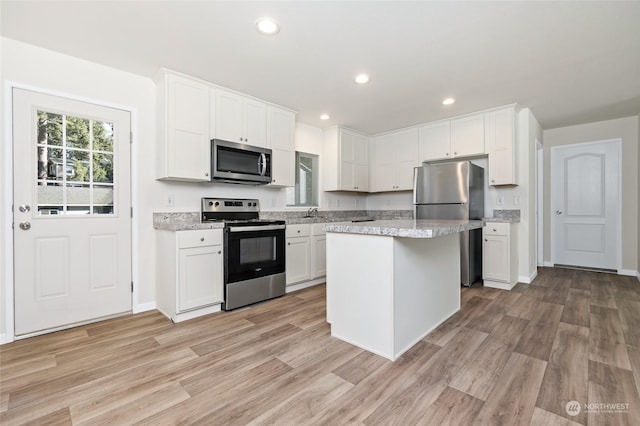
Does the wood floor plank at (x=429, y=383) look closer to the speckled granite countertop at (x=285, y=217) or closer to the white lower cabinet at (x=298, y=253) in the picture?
the white lower cabinet at (x=298, y=253)

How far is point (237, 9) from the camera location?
198 cm

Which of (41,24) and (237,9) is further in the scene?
(41,24)

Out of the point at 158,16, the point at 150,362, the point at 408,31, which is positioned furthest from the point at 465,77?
the point at 150,362

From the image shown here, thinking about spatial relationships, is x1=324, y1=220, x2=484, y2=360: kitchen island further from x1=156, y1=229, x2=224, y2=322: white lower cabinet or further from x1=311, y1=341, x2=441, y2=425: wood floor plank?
x1=156, y1=229, x2=224, y2=322: white lower cabinet

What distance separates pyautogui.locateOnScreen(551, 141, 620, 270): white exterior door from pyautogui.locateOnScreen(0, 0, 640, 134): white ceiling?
153 centimetres

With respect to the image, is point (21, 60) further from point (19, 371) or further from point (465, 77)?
point (465, 77)

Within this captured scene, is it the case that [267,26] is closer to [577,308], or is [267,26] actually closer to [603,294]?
[577,308]

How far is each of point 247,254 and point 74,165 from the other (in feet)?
5.75

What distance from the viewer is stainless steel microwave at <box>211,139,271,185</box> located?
3.14 m

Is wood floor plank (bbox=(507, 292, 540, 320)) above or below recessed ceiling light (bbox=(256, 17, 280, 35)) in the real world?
below

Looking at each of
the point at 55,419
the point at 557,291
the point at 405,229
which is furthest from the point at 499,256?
the point at 55,419

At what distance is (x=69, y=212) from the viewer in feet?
8.49

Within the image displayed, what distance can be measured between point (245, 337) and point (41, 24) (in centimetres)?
281

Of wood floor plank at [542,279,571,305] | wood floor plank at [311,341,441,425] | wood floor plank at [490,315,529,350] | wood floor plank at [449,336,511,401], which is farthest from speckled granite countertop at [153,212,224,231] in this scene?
wood floor plank at [542,279,571,305]
